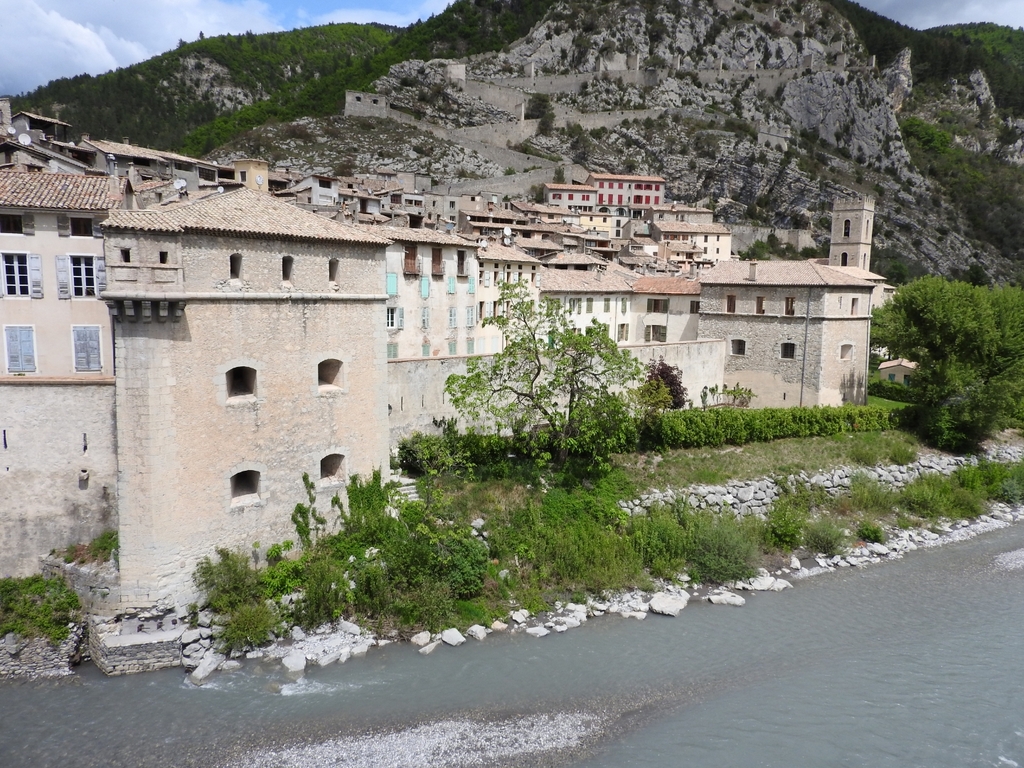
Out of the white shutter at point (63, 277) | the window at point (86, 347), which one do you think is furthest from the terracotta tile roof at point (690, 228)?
the white shutter at point (63, 277)

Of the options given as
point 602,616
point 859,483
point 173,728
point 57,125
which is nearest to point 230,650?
point 173,728

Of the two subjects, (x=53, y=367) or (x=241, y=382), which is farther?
(x=53, y=367)

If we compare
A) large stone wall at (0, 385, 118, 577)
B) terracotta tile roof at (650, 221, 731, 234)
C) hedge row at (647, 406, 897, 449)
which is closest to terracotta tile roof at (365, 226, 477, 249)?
hedge row at (647, 406, 897, 449)

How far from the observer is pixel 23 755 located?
13430 millimetres

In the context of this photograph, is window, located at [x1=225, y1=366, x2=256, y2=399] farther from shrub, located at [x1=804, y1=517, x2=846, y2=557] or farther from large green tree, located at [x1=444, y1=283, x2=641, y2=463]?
shrub, located at [x1=804, y1=517, x2=846, y2=557]

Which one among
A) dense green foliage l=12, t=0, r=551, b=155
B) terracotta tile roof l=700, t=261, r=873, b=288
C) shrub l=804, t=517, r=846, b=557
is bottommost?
shrub l=804, t=517, r=846, b=557

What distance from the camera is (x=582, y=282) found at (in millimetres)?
38344

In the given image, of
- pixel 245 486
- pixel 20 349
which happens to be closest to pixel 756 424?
pixel 245 486

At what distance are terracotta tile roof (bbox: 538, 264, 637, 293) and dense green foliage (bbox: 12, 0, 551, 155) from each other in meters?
68.9

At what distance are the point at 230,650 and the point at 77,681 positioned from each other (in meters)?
3.09

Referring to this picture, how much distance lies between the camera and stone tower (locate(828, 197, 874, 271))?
196ft

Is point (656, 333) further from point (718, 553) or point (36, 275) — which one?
point (36, 275)

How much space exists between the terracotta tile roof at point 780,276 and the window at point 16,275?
26979 millimetres

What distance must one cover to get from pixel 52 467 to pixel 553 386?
45.0ft
